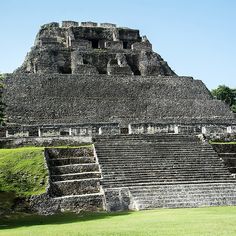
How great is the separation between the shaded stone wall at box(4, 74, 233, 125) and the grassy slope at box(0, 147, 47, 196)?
7.88 metres

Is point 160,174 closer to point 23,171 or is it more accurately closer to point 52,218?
point 52,218

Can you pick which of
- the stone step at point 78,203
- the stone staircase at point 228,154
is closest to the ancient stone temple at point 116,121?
the stone step at point 78,203

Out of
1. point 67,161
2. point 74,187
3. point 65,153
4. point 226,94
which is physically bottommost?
point 74,187

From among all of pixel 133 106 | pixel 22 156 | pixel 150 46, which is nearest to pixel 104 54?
pixel 150 46

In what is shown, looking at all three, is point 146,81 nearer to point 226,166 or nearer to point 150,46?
point 150,46

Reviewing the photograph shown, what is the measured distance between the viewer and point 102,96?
27328 mm

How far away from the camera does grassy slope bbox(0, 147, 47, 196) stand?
14.6 metres

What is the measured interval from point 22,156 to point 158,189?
17.1 feet

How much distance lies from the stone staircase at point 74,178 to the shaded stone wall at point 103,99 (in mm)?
7622

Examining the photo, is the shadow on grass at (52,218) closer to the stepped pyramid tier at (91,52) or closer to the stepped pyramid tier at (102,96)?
the stepped pyramid tier at (102,96)

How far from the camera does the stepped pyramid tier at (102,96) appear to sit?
21969mm

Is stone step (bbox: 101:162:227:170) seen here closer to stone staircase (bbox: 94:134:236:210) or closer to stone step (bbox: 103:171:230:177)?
stone staircase (bbox: 94:134:236:210)

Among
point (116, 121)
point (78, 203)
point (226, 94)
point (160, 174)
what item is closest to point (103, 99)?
point (116, 121)

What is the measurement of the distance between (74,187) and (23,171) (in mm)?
1961
